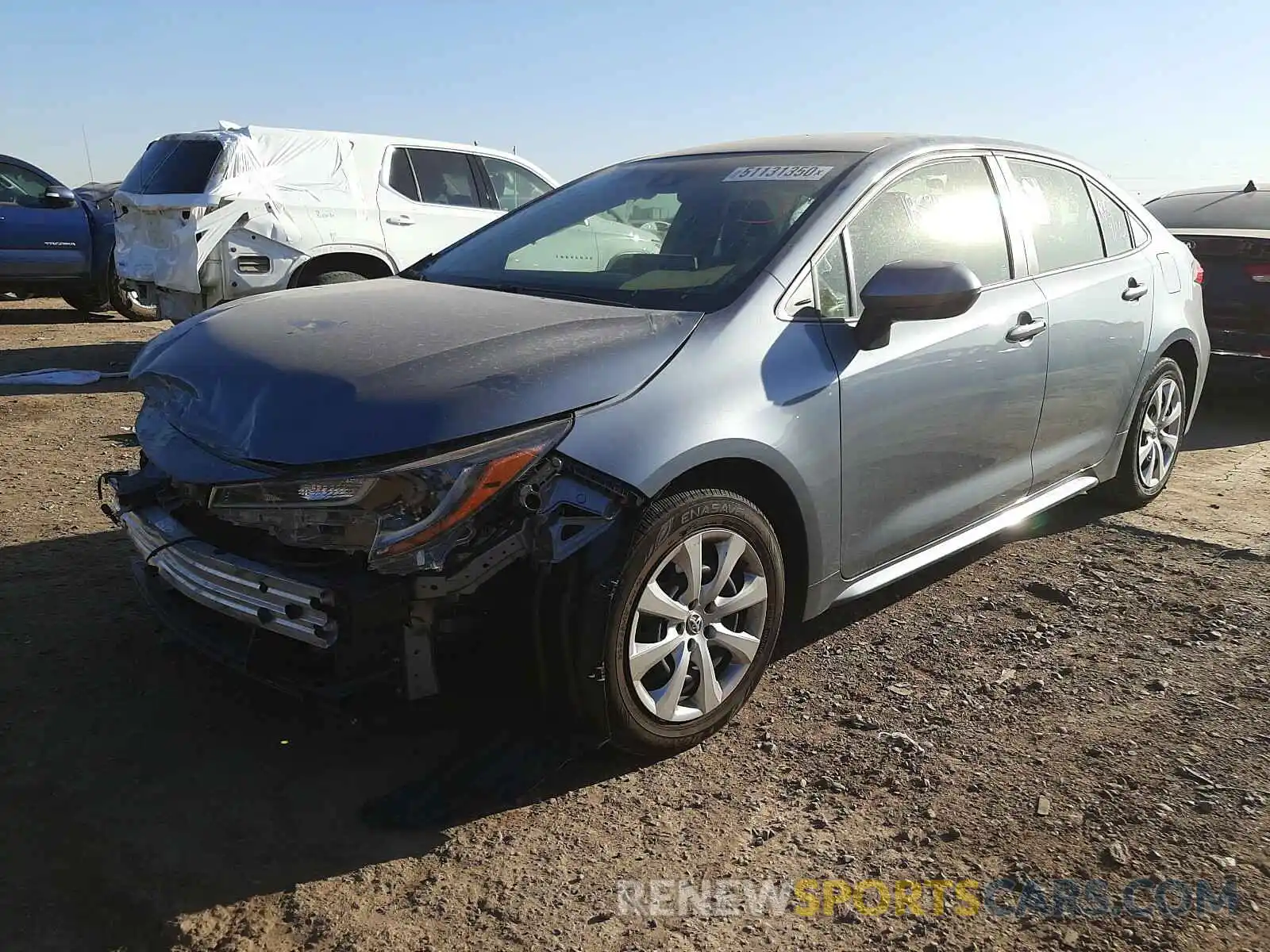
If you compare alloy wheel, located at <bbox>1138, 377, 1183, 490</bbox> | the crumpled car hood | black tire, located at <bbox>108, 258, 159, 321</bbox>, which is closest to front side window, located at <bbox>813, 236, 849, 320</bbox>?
the crumpled car hood

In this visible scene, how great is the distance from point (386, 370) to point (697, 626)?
3.55 ft

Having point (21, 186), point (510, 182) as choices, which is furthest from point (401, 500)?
point (21, 186)

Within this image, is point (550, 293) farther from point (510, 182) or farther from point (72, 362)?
point (72, 362)

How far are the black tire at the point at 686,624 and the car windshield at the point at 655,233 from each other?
63cm

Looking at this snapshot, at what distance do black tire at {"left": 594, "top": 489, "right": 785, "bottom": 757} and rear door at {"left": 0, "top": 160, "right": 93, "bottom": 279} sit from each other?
1074 centimetres

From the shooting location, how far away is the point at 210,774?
2.77 meters

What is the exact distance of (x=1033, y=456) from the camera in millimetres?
4047

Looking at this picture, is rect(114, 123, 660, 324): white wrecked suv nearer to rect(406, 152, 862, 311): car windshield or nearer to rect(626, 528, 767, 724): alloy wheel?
rect(406, 152, 862, 311): car windshield

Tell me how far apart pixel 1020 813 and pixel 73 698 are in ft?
8.98

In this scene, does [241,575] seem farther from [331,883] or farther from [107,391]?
[107,391]

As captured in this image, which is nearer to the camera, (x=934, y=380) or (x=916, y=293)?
(x=916, y=293)

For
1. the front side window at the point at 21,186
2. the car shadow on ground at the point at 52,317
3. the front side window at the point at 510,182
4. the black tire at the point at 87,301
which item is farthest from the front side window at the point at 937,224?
the car shadow on ground at the point at 52,317

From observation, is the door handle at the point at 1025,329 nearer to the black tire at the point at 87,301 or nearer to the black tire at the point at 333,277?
the black tire at the point at 333,277

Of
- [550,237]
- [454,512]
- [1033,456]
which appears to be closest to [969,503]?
[1033,456]
